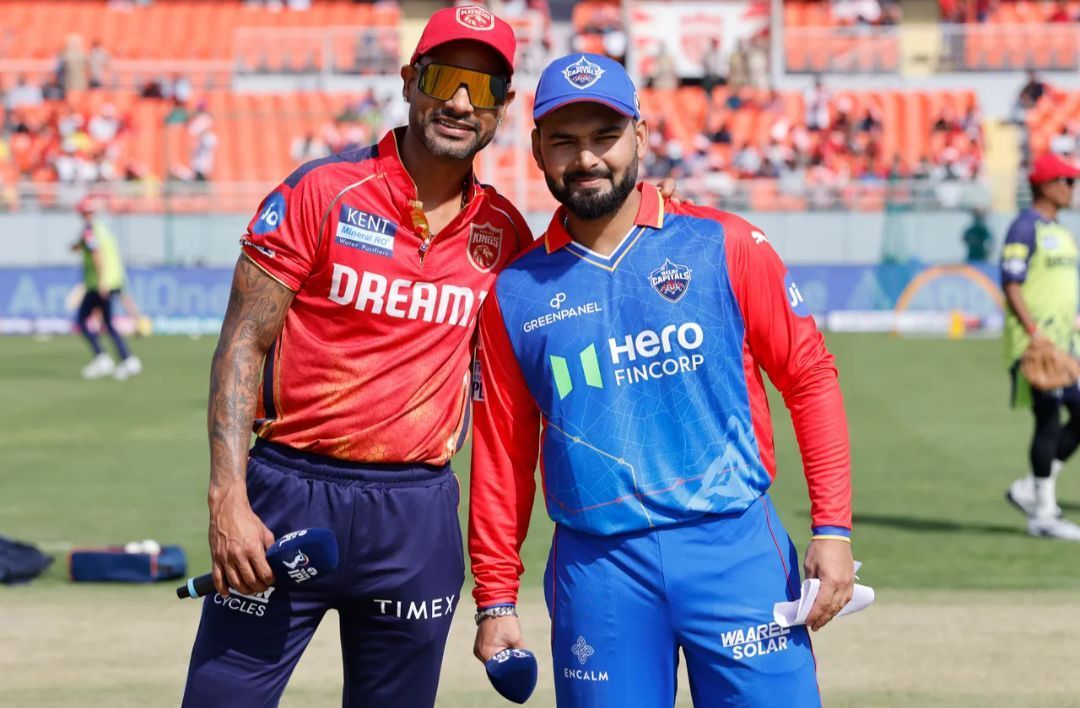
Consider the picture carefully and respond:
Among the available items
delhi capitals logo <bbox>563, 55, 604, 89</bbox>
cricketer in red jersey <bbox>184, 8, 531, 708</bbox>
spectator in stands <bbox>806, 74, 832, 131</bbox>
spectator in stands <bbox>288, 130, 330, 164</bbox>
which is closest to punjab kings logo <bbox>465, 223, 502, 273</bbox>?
cricketer in red jersey <bbox>184, 8, 531, 708</bbox>

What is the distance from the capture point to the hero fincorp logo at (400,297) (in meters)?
4.45

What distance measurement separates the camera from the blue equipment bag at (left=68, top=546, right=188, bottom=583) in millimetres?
9375

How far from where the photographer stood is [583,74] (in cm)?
421

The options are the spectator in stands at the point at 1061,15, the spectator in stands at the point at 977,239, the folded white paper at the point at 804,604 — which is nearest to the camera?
the folded white paper at the point at 804,604

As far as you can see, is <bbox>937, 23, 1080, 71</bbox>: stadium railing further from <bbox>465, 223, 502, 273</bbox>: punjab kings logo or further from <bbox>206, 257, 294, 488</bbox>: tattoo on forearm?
<bbox>206, 257, 294, 488</bbox>: tattoo on forearm

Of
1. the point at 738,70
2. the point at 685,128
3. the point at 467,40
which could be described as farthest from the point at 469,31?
the point at 738,70

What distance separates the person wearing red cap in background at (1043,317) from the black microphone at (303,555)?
766 centimetres

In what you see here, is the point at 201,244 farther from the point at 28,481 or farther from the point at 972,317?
the point at 28,481

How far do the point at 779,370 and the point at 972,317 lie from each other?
989 inches

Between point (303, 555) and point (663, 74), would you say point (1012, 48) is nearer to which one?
point (663, 74)

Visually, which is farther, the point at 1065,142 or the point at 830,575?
the point at 1065,142

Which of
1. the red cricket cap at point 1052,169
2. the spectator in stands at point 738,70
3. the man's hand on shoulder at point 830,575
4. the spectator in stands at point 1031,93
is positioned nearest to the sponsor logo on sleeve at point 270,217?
the man's hand on shoulder at point 830,575

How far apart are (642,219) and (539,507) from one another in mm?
8050

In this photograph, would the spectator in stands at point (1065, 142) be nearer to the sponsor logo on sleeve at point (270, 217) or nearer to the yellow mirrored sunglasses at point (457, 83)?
the yellow mirrored sunglasses at point (457, 83)
